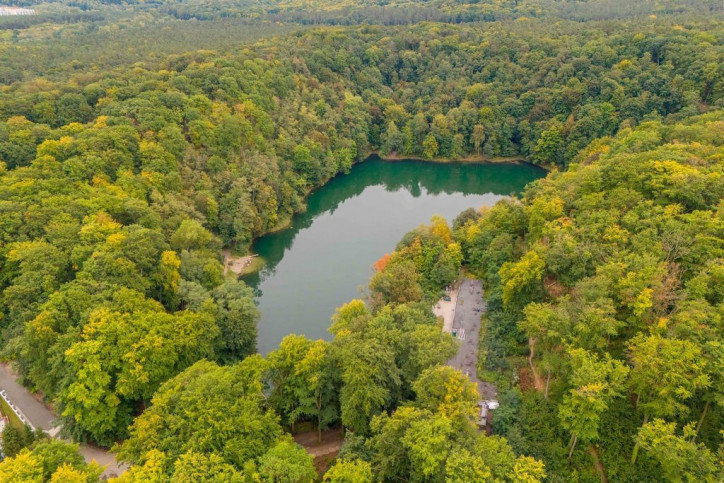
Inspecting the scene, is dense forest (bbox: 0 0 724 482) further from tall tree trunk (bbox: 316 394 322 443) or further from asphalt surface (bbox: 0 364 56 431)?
asphalt surface (bbox: 0 364 56 431)

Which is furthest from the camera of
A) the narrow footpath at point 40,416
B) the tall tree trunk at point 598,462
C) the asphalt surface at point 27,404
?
the asphalt surface at point 27,404

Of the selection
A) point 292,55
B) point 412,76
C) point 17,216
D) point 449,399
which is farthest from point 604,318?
point 412,76

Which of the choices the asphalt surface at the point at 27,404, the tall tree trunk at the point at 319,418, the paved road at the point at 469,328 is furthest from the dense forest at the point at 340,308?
the asphalt surface at the point at 27,404

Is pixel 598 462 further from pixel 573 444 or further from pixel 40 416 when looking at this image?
pixel 40 416

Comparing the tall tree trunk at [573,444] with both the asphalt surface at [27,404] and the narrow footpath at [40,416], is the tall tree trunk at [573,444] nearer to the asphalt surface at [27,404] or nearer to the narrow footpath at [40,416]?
the narrow footpath at [40,416]

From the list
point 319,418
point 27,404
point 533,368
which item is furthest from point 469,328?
point 27,404

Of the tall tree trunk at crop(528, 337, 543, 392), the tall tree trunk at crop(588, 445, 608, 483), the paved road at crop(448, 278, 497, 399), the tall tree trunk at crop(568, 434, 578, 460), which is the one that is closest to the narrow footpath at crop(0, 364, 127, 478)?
the paved road at crop(448, 278, 497, 399)
